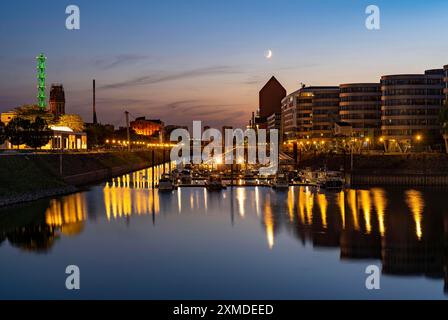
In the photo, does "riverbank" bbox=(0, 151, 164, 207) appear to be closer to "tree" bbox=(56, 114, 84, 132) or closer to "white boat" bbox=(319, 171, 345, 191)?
"tree" bbox=(56, 114, 84, 132)

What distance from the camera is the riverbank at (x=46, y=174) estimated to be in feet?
182

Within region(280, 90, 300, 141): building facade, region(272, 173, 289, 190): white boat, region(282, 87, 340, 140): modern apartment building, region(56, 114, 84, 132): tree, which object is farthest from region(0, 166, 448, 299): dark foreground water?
region(280, 90, 300, 141): building facade

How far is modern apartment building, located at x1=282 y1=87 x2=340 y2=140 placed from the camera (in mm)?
140875

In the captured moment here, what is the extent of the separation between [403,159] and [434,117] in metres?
31.7

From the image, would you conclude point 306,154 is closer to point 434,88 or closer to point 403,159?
point 434,88

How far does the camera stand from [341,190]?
2876 inches

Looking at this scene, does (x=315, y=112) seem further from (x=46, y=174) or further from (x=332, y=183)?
(x=46, y=174)

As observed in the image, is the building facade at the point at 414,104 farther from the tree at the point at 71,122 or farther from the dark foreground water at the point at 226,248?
the tree at the point at 71,122

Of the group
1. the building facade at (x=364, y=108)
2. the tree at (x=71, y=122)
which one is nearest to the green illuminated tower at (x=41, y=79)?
the tree at (x=71, y=122)

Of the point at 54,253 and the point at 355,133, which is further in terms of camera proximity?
the point at 355,133

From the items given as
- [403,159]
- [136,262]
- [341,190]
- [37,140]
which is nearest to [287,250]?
[136,262]

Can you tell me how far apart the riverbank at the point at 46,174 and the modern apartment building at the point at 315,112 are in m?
63.2

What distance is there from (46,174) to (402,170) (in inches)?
2194

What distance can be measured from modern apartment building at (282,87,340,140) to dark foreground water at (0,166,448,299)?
81746mm
